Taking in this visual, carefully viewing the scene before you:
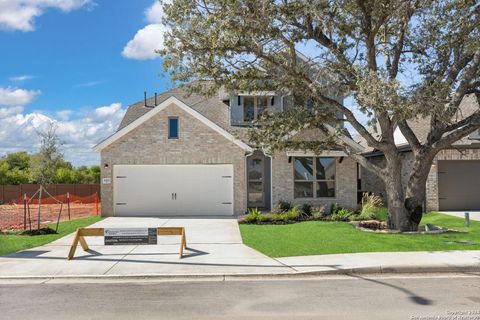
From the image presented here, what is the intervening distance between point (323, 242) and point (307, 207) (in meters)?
7.23

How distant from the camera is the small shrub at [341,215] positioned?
18.2 m

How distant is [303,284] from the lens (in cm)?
832

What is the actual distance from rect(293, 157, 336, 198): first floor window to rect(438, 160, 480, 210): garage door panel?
16.6 feet

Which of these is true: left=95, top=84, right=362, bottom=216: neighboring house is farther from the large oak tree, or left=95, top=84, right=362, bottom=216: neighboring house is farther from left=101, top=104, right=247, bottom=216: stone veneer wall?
the large oak tree

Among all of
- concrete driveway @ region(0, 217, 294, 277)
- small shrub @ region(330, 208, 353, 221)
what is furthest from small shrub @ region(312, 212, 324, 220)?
concrete driveway @ region(0, 217, 294, 277)

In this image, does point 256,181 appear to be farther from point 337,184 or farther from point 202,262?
point 202,262

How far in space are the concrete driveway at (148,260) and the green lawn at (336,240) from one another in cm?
70

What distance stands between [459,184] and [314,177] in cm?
677

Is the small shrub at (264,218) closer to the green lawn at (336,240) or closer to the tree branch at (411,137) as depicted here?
the green lawn at (336,240)

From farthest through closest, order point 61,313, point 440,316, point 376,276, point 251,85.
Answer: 1. point 251,85
2. point 376,276
3. point 61,313
4. point 440,316

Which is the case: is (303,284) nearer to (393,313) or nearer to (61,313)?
(393,313)

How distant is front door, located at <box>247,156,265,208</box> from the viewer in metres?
22.7

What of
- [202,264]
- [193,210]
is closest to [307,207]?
[193,210]

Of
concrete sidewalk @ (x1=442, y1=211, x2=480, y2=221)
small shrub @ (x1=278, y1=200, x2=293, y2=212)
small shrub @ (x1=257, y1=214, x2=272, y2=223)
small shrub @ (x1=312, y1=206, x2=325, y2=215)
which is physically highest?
small shrub @ (x1=278, y1=200, x2=293, y2=212)
